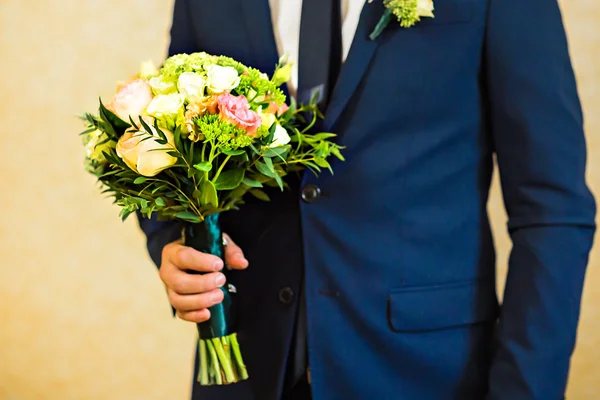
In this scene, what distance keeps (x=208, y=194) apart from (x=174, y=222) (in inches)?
14.1

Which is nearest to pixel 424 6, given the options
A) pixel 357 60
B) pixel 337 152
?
pixel 357 60

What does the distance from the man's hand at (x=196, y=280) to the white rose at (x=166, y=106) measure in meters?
0.26

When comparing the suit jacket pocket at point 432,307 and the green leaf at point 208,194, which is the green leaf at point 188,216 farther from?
the suit jacket pocket at point 432,307

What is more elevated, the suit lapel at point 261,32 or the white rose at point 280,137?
the suit lapel at point 261,32

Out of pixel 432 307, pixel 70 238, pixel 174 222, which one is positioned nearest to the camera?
pixel 432 307

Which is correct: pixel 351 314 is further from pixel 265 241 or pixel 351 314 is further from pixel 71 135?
pixel 71 135

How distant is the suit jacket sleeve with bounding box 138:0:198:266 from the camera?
4.03 feet

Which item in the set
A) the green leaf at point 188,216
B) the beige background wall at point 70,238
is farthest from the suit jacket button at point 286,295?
the beige background wall at point 70,238

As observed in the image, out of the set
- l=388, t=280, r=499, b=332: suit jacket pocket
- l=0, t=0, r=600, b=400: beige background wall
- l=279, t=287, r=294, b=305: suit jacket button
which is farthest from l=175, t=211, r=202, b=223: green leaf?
l=0, t=0, r=600, b=400: beige background wall

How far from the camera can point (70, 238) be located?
218 cm

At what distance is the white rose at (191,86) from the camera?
87 centimetres

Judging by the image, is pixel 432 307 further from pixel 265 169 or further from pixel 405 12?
pixel 405 12

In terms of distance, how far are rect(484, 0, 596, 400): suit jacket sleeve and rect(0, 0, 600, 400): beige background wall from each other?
138 centimetres

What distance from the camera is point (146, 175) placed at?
0.86 meters
